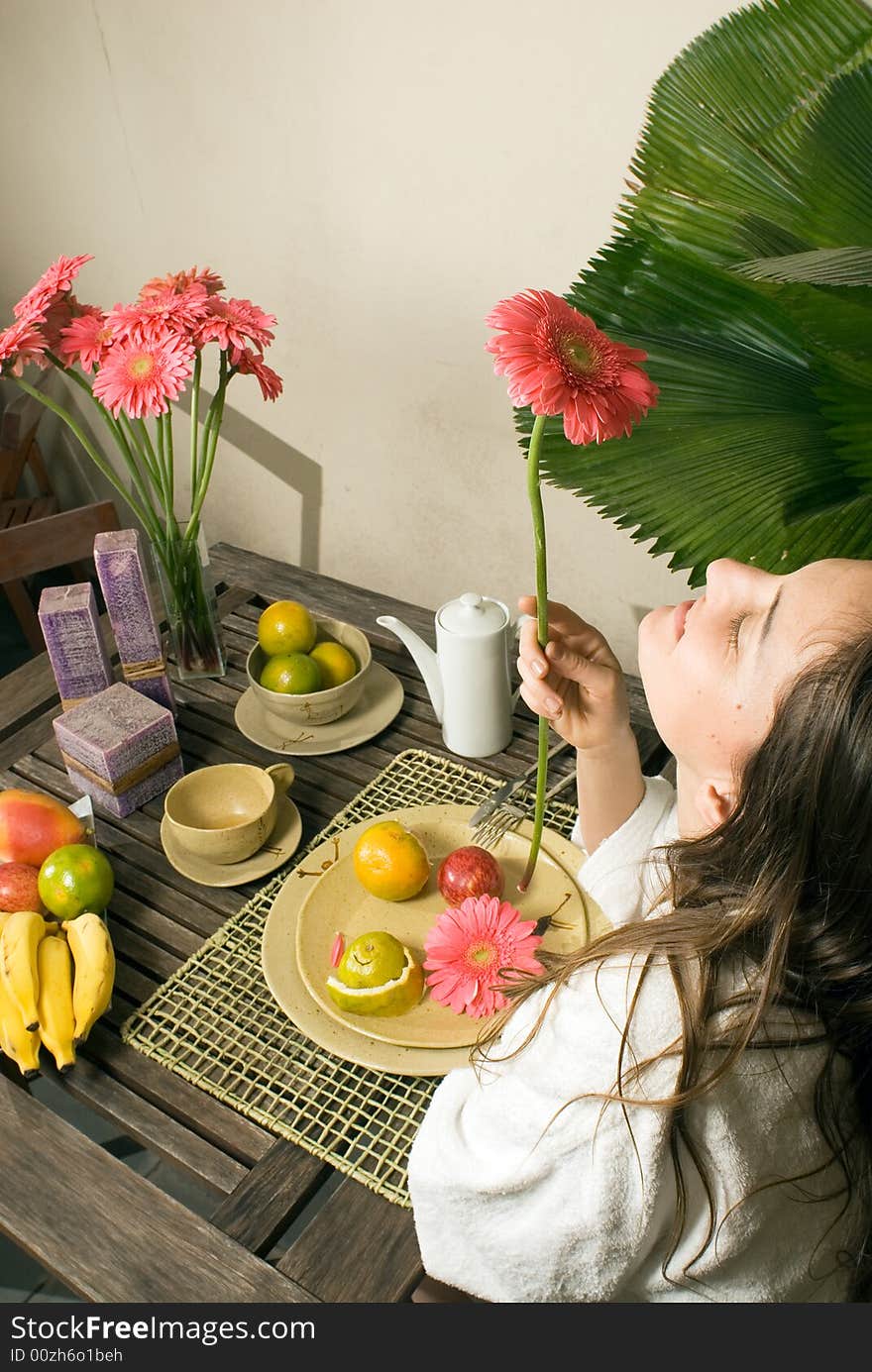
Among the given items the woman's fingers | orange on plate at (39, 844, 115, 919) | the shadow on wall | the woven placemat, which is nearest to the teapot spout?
the woman's fingers

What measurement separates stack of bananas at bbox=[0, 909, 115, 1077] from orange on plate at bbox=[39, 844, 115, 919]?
0.02 meters

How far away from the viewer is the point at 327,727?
4.62 feet

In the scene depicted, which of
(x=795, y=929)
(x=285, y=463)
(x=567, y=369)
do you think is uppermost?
(x=567, y=369)

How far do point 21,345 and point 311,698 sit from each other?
0.55m

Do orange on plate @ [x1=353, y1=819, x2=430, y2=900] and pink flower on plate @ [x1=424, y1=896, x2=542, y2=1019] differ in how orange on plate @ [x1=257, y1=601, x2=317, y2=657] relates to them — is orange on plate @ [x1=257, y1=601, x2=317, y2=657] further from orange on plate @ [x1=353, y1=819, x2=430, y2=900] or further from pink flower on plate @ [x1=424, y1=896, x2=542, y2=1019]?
pink flower on plate @ [x1=424, y1=896, x2=542, y2=1019]

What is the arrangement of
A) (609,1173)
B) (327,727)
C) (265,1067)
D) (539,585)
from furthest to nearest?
(327,727), (265,1067), (539,585), (609,1173)

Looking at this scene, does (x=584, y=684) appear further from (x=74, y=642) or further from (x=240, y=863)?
(x=74, y=642)

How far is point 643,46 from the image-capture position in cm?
147

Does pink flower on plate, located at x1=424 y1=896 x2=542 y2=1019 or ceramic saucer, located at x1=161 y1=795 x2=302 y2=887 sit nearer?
pink flower on plate, located at x1=424 y1=896 x2=542 y2=1019

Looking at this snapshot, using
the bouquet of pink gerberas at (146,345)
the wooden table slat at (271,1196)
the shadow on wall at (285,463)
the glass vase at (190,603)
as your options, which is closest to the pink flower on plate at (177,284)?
the bouquet of pink gerberas at (146,345)

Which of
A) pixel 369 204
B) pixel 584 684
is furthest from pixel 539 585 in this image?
pixel 369 204

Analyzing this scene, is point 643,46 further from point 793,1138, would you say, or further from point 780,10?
point 793,1138

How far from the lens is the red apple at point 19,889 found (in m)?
1.11

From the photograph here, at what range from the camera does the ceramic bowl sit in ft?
4.48
